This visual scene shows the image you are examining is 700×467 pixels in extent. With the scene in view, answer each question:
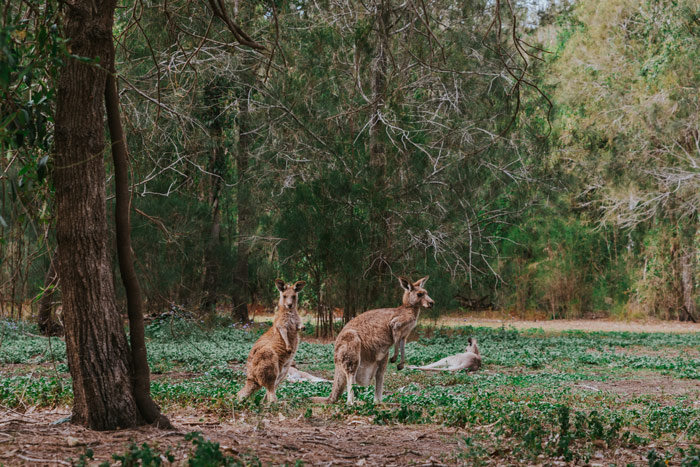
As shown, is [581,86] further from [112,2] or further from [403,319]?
[112,2]

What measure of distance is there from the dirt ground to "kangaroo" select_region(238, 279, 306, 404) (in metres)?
1.30

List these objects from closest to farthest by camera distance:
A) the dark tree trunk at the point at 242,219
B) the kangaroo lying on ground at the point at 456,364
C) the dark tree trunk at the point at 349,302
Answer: the kangaroo lying on ground at the point at 456,364, the dark tree trunk at the point at 349,302, the dark tree trunk at the point at 242,219

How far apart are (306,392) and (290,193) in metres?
9.51

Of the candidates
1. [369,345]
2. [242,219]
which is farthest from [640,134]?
[369,345]

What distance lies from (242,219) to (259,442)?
52.5 feet

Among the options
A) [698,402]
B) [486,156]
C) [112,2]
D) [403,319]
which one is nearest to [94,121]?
[112,2]

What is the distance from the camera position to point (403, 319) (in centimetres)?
899

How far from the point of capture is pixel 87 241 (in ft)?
17.2

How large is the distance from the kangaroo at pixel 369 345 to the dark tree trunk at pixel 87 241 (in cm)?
320

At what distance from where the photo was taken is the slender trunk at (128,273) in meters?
5.46

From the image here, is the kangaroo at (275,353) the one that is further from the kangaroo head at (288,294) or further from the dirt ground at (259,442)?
the dirt ground at (259,442)

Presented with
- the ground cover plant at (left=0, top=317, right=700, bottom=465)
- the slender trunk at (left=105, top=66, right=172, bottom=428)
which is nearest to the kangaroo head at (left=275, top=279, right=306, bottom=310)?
the ground cover plant at (left=0, top=317, right=700, bottom=465)

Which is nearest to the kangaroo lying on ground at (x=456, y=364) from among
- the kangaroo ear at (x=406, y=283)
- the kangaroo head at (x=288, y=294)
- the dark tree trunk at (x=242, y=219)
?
the kangaroo ear at (x=406, y=283)

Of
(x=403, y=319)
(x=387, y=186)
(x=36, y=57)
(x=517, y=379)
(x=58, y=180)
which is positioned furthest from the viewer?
(x=387, y=186)
